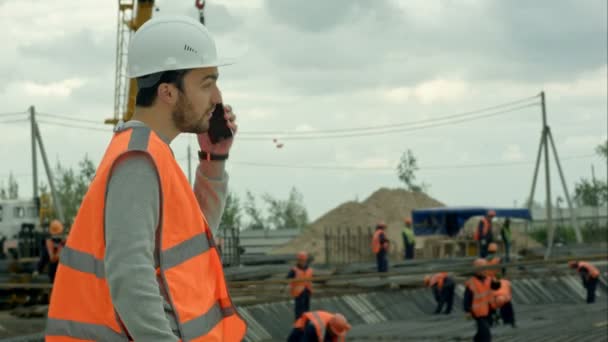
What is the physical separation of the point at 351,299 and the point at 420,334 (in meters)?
4.57

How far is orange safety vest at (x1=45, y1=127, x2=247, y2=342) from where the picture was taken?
261 cm

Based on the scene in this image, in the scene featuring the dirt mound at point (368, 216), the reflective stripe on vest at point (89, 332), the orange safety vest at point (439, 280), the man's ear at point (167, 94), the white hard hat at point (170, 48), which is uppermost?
the dirt mound at point (368, 216)

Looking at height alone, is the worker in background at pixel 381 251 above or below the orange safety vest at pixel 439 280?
above

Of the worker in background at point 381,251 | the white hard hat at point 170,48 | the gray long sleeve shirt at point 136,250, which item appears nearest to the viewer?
the gray long sleeve shirt at point 136,250

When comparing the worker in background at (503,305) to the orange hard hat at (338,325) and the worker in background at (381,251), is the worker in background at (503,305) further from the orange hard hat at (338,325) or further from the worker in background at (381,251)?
the worker in background at (381,251)

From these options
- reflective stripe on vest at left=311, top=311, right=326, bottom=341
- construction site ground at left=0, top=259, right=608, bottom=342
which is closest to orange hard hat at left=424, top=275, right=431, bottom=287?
construction site ground at left=0, top=259, right=608, bottom=342

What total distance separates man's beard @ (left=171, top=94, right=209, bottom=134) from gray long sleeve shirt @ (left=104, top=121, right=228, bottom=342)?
23 centimetres

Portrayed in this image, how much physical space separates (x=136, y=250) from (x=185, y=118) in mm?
453

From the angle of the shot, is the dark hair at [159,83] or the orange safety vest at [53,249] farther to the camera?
the orange safety vest at [53,249]

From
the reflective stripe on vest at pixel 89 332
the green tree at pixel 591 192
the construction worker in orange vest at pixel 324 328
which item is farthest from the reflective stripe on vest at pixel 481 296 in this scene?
the green tree at pixel 591 192

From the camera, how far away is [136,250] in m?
2.52

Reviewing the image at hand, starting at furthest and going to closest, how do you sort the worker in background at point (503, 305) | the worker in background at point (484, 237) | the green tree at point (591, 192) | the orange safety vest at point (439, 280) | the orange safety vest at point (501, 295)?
the green tree at point (591, 192), the worker in background at point (484, 237), the orange safety vest at point (439, 280), the worker in background at point (503, 305), the orange safety vest at point (501, 295)

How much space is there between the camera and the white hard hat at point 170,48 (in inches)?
110

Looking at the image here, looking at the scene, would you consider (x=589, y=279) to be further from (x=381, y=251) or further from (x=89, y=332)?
(x=89, y=332)
